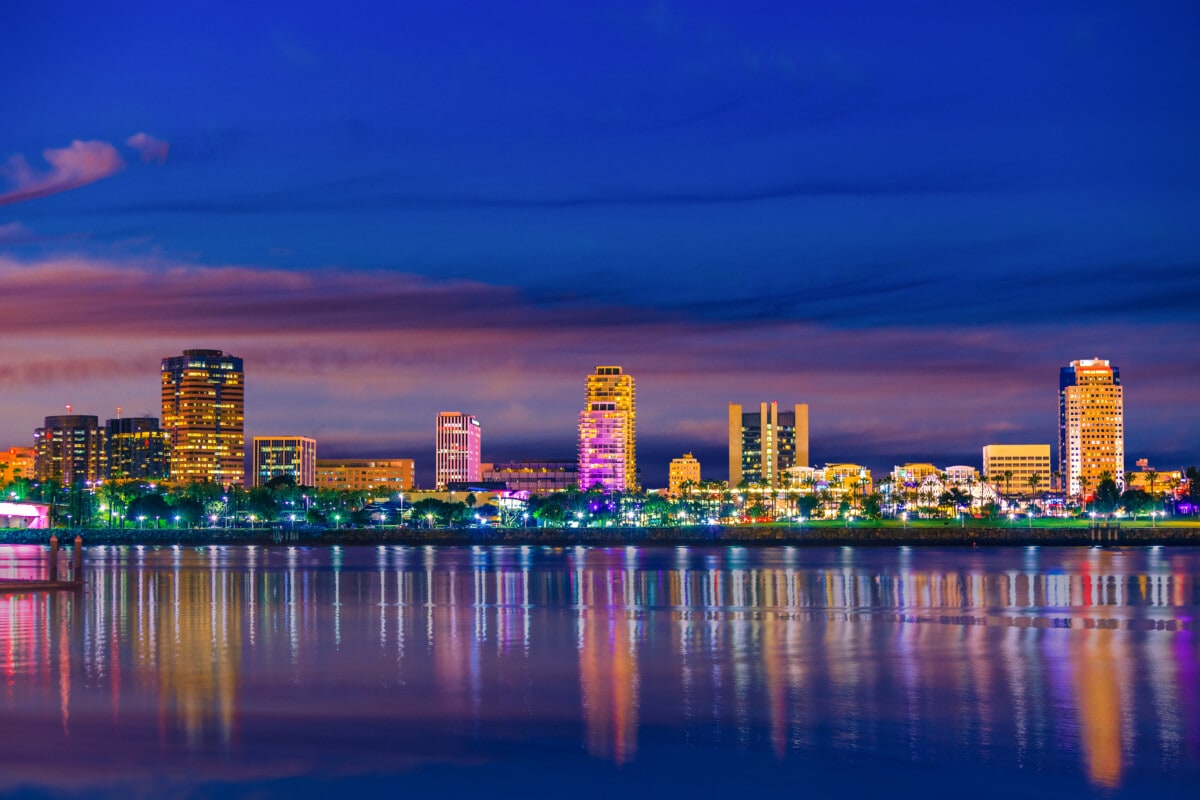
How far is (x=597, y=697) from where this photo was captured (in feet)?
88.8

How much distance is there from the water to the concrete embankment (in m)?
121

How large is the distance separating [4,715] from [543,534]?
16572 centimetres

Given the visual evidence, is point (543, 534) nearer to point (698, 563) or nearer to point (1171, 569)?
point (698, 563)

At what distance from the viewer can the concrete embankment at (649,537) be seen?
17288 cm

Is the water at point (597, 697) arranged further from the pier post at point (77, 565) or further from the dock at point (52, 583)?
the pier post at point (77, 565)

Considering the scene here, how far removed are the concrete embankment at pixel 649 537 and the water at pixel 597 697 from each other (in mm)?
120541

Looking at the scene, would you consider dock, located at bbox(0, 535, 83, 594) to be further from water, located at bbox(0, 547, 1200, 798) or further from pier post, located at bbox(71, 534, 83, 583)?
water, located at bbox(0, 547, 1200, 798)

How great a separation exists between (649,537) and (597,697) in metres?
158

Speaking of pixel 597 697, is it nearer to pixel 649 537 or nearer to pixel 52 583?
pixel 52 583

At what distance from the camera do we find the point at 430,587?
214 feet

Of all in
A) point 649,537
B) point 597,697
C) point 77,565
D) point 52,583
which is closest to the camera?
point 597,697

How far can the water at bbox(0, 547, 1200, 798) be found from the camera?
63.6 feet

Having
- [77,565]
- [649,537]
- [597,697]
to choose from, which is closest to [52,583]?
[77,565]

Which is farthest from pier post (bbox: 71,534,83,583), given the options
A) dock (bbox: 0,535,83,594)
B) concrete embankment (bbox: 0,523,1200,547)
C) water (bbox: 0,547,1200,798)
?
concrete embankment (bbox: 0,523,1200,547)
